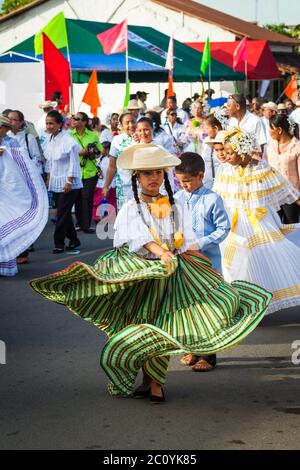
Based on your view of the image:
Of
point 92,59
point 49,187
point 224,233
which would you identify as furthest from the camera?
point 92,59

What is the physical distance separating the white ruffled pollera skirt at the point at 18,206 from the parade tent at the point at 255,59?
73.2 ft

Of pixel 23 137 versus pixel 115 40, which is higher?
pixel 115 40

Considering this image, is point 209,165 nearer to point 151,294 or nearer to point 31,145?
point 31,145

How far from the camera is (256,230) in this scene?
27.3 feet

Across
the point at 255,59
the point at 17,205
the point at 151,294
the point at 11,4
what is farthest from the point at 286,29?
the point at 151,294

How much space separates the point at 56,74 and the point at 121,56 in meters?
10.2

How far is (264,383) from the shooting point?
6.41m

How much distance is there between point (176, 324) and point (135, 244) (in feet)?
1.82

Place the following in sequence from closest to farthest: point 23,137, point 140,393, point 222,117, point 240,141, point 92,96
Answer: point 140,393 → point 240,141 → point 222,117 → point 23,137 → point 92,96

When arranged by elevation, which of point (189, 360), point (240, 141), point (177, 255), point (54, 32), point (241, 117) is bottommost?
point (189, 360)

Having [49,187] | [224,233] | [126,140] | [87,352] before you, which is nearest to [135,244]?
[224,233]

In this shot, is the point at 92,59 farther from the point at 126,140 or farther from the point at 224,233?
the point at 224,233

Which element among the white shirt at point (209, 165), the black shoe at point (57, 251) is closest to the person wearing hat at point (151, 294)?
the white shirt at point (209, 165)

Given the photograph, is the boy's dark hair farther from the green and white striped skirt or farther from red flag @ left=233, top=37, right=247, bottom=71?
red flag @ left=233, top=37, right=247, bottom=71
